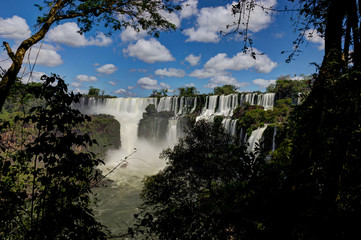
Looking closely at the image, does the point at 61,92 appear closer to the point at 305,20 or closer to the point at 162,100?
the point at 305,20

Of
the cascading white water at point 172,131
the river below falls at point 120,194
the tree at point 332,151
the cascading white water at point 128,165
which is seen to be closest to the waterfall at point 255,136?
the river below falls at point 120,194

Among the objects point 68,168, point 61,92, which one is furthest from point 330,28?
point 68,168

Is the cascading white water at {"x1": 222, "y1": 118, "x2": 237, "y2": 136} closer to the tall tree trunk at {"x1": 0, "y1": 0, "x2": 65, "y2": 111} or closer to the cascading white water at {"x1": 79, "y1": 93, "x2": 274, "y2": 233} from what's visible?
the cascading white water at {"x1": 79, "y1": 93, "x2": 274, "y2": 233}

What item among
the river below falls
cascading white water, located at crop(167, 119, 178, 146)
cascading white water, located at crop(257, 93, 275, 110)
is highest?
cascading white water, located at crop(257, 93, 275, 110)

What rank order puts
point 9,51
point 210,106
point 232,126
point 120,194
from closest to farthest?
1. point 9,51
2. point 120,194
3. point 232,126
4. point 210,106

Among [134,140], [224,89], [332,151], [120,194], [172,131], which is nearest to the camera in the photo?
A: [332,151]

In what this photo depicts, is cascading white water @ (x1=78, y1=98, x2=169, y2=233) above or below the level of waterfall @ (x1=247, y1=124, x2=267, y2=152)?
below

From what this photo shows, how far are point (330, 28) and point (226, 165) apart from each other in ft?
23.5

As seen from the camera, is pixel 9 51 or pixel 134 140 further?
pixel 134 140

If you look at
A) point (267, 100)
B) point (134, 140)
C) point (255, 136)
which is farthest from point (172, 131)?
point (255, 136)

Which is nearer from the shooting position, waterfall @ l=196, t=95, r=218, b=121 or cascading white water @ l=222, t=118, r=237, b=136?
cascading white water @ l=222, t=118, r=237, b=136

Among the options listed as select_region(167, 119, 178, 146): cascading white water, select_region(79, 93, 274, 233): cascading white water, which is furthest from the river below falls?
select_region(167, 119, 178, 146): cascading white water

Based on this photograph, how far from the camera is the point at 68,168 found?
2857mm

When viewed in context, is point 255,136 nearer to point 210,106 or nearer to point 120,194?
point 120,194
